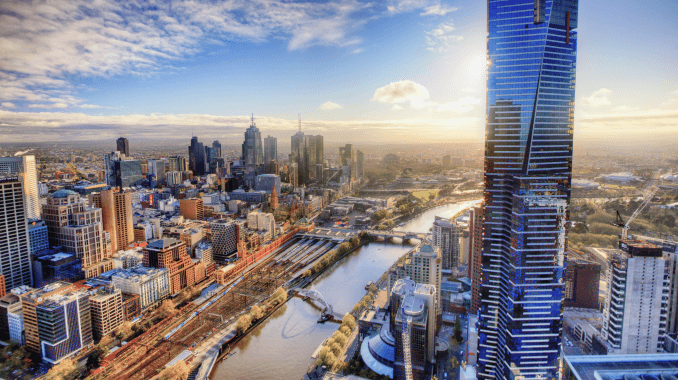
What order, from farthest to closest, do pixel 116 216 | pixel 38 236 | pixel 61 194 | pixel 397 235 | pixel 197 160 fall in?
Answer: pixel 197 160, pixel 397 235, pixel 116 216, pixel 61 194, pixel 38 236

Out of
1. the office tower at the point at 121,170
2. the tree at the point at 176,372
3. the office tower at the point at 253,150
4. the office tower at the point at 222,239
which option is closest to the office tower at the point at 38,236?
the office tower at the point at 222,239

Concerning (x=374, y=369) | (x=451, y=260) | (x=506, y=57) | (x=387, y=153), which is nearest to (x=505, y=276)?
(x=374, y=369)

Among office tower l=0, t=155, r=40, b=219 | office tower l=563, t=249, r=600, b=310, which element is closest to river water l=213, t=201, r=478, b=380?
office tower l=563, t=249, r=600, b=310

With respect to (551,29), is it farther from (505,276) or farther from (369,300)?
(369,300)

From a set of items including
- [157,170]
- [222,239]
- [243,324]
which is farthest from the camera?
[157,170]

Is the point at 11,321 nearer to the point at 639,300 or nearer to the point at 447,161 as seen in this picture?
the point at 639,300

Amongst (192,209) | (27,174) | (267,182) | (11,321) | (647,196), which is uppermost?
(27,174)

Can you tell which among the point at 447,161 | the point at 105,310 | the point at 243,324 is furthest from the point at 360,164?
the point at 105,310
